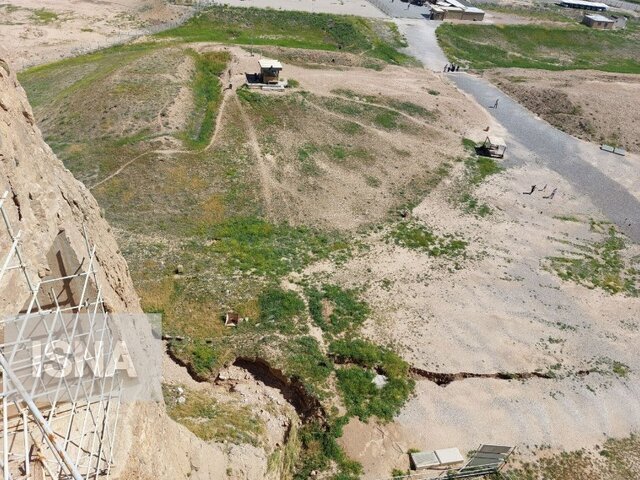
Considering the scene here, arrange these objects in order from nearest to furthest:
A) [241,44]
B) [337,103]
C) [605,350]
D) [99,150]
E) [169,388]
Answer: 1. [169,388]
2. [605,350]
3. [99,150]
4. [337,103]
5. [241,44]

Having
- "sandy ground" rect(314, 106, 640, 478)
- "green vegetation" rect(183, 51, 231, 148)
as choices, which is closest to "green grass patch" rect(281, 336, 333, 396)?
"sandy ground" rect(314, 106, 640, 478)

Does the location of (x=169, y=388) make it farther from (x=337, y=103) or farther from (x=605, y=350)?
(x=337, y=103)

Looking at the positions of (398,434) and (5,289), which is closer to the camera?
(5,289)

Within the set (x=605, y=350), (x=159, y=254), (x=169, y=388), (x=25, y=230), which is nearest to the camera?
(x=25, y=230)

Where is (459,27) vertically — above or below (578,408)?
above

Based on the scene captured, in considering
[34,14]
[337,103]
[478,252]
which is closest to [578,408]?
[478,252]

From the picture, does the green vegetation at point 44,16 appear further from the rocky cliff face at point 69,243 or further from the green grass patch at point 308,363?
the green grass patch at point 308,363

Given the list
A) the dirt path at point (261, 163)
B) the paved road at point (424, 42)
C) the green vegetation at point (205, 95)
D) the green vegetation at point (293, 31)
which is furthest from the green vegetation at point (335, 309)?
the paved road at point (424, 42)
